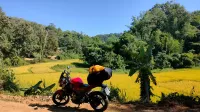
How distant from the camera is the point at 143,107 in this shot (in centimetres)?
709

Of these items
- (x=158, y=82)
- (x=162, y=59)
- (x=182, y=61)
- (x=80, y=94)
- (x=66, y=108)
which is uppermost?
(x=162, y=59)

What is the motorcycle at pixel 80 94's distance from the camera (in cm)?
631

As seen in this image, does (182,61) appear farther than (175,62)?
No

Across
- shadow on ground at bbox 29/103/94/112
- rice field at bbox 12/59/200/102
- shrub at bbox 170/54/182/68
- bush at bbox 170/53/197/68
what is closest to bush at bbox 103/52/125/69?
shrub at bbox 170/54/182/68

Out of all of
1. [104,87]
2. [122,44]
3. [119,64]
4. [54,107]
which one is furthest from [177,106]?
[122,44]

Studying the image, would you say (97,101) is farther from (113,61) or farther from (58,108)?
(113,61)

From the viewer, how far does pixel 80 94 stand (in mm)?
6574

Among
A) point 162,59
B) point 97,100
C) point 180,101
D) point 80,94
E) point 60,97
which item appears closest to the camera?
point 97,100

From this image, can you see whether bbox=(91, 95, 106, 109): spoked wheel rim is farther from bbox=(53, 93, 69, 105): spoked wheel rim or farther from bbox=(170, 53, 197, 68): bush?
bbox=(170, 53, 197, 68): bush

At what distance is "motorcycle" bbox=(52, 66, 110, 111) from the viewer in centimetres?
631

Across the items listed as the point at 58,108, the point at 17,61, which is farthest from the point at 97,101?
the point at 17,61

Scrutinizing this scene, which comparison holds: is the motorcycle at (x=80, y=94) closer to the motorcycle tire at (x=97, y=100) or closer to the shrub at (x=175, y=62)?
the motorcycle tire at (x=97, y=100)

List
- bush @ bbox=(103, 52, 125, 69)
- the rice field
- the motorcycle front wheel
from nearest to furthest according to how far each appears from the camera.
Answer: the motorcycle front wheel < the rice field < bush @ bbox=(103, 52, 125, 69)

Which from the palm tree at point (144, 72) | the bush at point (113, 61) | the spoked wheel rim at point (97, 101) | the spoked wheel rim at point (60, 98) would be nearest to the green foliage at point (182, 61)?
the bush at point (113, 61)
